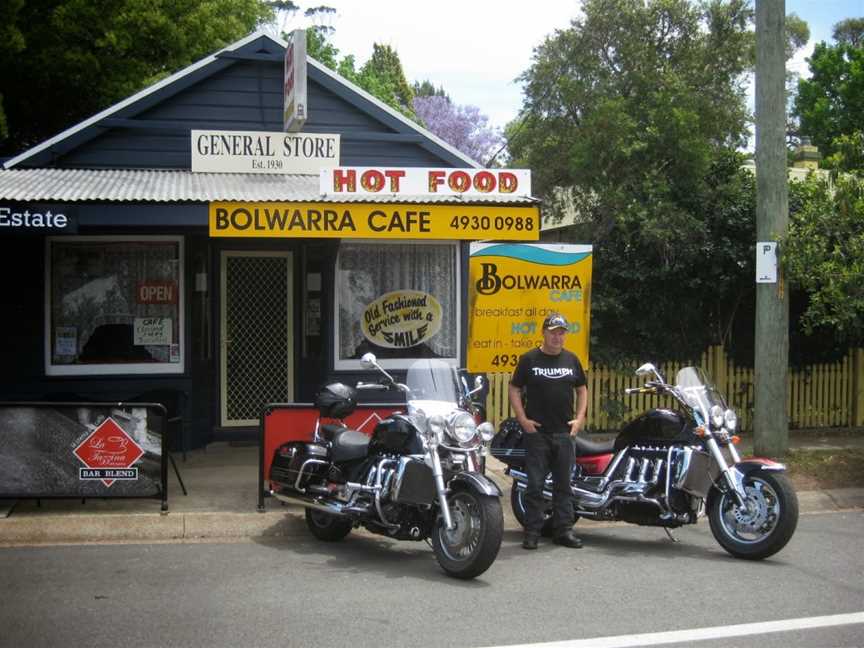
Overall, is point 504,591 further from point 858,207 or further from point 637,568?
point 858,207

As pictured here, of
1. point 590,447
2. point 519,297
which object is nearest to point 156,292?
point 519,297

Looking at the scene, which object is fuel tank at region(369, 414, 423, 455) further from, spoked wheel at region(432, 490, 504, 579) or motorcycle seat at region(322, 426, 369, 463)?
spoked wheel at region(432, 490, 504, 579)

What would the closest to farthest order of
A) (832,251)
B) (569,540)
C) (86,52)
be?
(569,540), (832,251), (86,52)

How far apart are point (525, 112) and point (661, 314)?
6.52 meters

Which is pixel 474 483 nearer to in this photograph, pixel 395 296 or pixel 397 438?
pixel 397 438

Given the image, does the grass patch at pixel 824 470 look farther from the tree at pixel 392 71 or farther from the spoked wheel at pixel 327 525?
the tree at pixel 392 71

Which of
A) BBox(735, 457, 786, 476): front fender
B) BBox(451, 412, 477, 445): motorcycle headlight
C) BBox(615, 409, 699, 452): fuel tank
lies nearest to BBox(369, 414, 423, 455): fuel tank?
BBox(451, 412, 477, 445): motorcycle headlight

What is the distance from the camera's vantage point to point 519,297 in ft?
32.4

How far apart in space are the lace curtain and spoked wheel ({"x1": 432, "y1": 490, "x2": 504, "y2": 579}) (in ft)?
16.7

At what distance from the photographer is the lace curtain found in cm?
1163

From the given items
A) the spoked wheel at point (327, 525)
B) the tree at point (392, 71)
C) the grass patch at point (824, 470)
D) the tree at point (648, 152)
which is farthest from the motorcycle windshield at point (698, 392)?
the tree at point (392, 71)

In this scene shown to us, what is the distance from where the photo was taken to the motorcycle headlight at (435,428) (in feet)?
22.5

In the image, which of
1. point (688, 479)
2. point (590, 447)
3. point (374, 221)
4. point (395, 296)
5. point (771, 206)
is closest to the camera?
point (688, 479)

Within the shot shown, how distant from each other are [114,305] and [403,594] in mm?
6279
